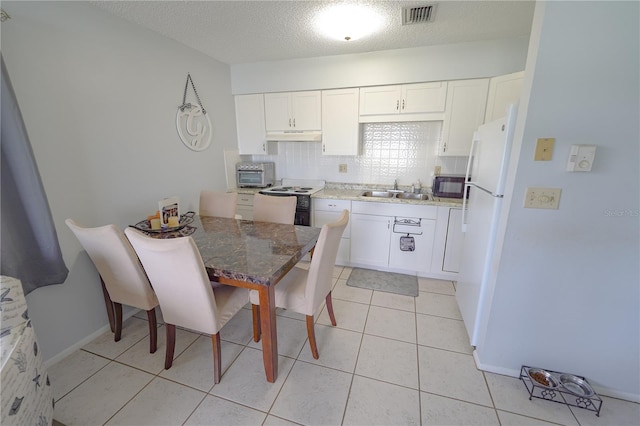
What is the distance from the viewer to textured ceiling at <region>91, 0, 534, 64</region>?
1870 mm

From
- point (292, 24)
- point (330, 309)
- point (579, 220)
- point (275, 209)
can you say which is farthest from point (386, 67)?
point (330, 309)

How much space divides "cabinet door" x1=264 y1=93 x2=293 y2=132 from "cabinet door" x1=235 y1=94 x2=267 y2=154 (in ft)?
0.26

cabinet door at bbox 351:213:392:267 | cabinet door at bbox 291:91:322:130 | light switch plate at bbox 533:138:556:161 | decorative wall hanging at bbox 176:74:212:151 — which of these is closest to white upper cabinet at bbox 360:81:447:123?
cabinet door at bbox 291:91:322:130

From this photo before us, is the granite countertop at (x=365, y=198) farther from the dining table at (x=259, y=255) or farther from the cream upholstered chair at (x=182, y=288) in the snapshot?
the cream upholstered chair at (x=182, y=288)

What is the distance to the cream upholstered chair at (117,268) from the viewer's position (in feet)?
4.92

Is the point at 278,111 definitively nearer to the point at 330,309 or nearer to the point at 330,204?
the point at 330,204

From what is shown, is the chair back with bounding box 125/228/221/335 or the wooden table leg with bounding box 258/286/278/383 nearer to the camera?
the chair back with bounding box 125/228/221/335

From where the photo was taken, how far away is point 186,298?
1.45 m

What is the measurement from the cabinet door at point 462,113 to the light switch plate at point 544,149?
1.40m

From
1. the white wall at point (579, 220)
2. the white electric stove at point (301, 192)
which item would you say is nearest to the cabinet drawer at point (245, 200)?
the white electric stove at point (301, 192)

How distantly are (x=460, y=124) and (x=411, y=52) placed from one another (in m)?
0.87

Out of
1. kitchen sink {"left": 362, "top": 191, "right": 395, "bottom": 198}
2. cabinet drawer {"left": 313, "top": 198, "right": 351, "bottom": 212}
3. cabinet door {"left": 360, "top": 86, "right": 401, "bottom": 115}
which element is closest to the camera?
cabinet door {"left": 360, "top": 86, "right": 401, "bottom": 115}

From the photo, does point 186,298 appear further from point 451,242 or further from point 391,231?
point 451,242

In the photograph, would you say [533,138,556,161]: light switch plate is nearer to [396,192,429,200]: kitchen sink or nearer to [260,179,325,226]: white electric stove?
[396,192,429,200]: kitchen sink
